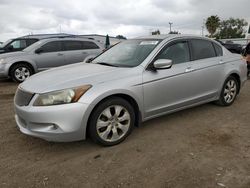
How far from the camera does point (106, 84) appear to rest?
353 centimetres

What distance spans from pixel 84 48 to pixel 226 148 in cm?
767

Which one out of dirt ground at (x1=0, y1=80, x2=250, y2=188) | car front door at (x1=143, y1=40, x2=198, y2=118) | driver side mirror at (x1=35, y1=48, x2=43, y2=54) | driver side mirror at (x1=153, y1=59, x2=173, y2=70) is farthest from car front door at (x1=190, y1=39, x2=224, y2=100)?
driver side mirror at (x1=35, y1=48, x2=43, y2=54)

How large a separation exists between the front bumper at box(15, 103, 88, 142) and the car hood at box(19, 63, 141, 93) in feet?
0.91

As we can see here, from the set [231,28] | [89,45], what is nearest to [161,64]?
[89,45]

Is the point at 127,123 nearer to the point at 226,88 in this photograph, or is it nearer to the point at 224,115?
the point at 224,115

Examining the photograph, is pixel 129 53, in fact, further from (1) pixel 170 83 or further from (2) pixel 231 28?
(2) pixel 231 28

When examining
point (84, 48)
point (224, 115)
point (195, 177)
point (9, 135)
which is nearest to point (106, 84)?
point (195, 177)

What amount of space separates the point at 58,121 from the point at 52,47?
6.88m

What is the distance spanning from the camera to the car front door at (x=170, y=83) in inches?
156

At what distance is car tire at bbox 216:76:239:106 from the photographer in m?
5.32

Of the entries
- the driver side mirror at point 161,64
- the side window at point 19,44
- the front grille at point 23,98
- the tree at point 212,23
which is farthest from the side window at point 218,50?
the tree at point 212,23

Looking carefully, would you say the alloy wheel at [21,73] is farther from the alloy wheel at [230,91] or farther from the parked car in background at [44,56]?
the alloy wheel at [230,91]

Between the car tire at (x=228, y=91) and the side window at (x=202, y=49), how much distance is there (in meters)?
0.69

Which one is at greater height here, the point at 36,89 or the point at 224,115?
the point at 36,89
